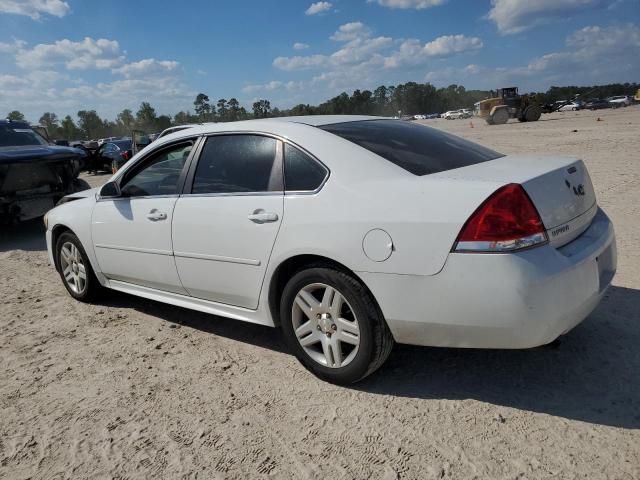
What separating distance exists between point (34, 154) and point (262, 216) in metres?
6.60

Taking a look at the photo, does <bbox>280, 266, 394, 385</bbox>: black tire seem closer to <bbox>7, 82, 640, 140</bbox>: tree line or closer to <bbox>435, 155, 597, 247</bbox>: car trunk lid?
<bbox>435, 155, 597, 247</bbox>: car trunk lid

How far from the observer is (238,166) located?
3383 millimetres

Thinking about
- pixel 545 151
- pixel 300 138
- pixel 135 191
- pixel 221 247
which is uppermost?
pixel 300 138

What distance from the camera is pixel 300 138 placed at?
3.12 metres

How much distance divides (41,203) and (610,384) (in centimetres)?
826

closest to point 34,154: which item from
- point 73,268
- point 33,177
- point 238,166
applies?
point 33,177

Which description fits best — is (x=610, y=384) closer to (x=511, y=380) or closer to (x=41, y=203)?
(x=511, y=380)

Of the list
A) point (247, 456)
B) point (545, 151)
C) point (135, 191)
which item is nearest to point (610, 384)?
point (247, 456)

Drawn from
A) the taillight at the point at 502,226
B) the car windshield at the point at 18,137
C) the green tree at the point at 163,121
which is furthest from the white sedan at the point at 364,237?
the green tree at the point at 163,121

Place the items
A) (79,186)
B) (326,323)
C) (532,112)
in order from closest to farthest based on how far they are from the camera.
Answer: (326,323), (79,186), (532,112)

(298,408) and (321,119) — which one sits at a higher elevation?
(321,119)

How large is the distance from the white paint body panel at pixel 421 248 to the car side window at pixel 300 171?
0.06 m

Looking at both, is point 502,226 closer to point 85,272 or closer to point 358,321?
point 358,321

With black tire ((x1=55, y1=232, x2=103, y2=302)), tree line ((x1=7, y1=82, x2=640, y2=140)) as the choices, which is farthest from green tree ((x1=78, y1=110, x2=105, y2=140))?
black tire ((x1=55, y1=232, x2=103, y2=302))
